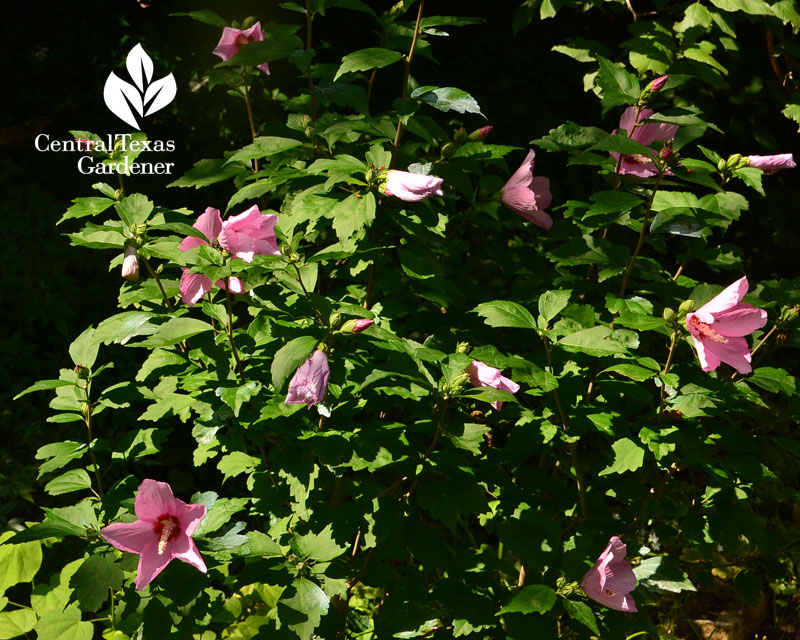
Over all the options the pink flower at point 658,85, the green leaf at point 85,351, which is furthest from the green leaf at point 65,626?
the pink flower at point 658,85

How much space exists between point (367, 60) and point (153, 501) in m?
1.03

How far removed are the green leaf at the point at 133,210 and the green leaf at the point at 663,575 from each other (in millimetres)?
1509

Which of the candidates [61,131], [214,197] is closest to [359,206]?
[214,197]

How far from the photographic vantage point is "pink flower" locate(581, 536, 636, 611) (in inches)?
62.6

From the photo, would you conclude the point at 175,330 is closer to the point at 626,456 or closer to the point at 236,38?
the point at 236,38

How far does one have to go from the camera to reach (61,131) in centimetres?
427

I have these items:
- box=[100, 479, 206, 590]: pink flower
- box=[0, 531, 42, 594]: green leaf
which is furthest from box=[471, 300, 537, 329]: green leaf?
box=[0, 531, 42, 594]: green leaf

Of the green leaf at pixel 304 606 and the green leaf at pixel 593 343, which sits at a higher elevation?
the green leaf at pixel 593 343

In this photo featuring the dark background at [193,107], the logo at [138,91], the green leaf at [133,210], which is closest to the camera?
the green leaf at [133,210]

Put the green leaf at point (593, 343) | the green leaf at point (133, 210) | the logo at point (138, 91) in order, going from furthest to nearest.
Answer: the logo at point (138, 91) → the green leaf at point (133, 210) → the green leaf at point (593, 343)

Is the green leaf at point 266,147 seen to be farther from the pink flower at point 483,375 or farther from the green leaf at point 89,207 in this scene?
the pink flower at point 483,375

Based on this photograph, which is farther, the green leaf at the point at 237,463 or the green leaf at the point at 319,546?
the green leaf at the point at 237,463

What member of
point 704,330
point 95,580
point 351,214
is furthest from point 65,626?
point 704,330

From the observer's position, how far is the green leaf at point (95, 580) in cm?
160
